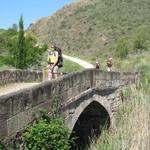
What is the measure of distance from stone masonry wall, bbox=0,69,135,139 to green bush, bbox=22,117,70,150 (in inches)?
8.4

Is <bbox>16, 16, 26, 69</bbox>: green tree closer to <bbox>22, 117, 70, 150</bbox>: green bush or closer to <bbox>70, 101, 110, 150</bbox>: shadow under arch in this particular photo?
<bbox>70, 101, 110, 150</bbox>: shadow under arch

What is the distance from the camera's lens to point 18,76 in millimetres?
17375

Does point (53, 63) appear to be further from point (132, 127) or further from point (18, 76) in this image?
point (132, 127)

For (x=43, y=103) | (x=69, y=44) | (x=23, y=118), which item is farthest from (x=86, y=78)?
(x=69, y=44)

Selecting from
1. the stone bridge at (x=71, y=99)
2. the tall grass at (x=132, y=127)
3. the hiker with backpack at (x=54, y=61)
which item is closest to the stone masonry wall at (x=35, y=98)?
the stone bridge at (x=71, y=99)

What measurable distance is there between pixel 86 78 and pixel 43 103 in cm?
444

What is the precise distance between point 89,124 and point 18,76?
3.62 meters

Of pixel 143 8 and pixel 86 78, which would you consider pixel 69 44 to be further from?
pixel 86 78

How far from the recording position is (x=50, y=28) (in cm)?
7075

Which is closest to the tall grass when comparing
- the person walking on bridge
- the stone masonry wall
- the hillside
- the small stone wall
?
the stone masonry wall

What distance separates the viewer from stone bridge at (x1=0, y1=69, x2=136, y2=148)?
355 inches

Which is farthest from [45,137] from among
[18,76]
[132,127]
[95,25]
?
[95,25]

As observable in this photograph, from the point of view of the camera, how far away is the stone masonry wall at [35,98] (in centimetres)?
872

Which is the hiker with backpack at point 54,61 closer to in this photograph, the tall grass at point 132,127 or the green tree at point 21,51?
the tall grass at point 132,127
